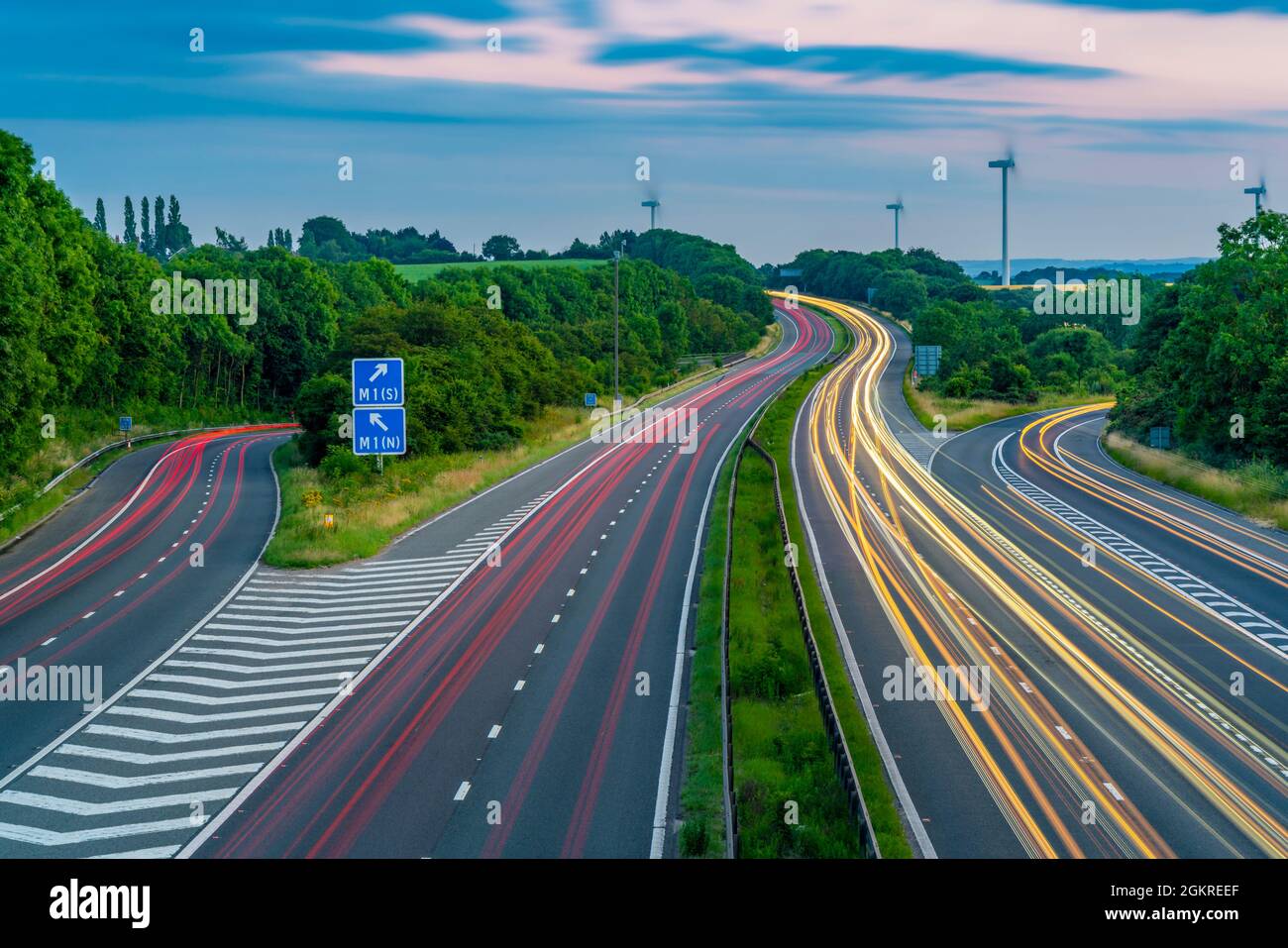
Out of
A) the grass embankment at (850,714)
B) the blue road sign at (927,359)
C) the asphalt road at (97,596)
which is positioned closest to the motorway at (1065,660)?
the grass embankment at (850,714)

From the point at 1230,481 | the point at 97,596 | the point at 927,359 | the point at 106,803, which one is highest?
the point at 927,359

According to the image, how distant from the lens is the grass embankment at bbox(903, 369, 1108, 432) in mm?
100537

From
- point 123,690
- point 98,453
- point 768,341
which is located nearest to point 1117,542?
point 123,690

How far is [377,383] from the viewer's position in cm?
4219

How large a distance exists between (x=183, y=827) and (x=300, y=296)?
10834cm

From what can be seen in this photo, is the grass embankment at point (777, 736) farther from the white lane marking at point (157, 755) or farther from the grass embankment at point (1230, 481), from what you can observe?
the grass embankment at point (1230, 481)

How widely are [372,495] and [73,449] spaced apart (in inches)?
1256

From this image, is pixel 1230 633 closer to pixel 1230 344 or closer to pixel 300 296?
pixel 1230 344

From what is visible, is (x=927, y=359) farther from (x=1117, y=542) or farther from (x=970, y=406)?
(x=1117, y=542)

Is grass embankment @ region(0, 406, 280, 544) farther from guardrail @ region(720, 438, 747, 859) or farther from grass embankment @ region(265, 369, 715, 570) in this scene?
guardrail @ region(720, 438, 747, 859)

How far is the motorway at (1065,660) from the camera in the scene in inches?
787

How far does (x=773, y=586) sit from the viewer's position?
37.5 metres

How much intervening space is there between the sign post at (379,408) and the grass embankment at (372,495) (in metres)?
4.40

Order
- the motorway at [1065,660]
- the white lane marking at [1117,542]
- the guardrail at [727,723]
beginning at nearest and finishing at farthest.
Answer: the guardrail at [727,723] → the motorway at [1065,660] → the white lane marking at [1117,542]
